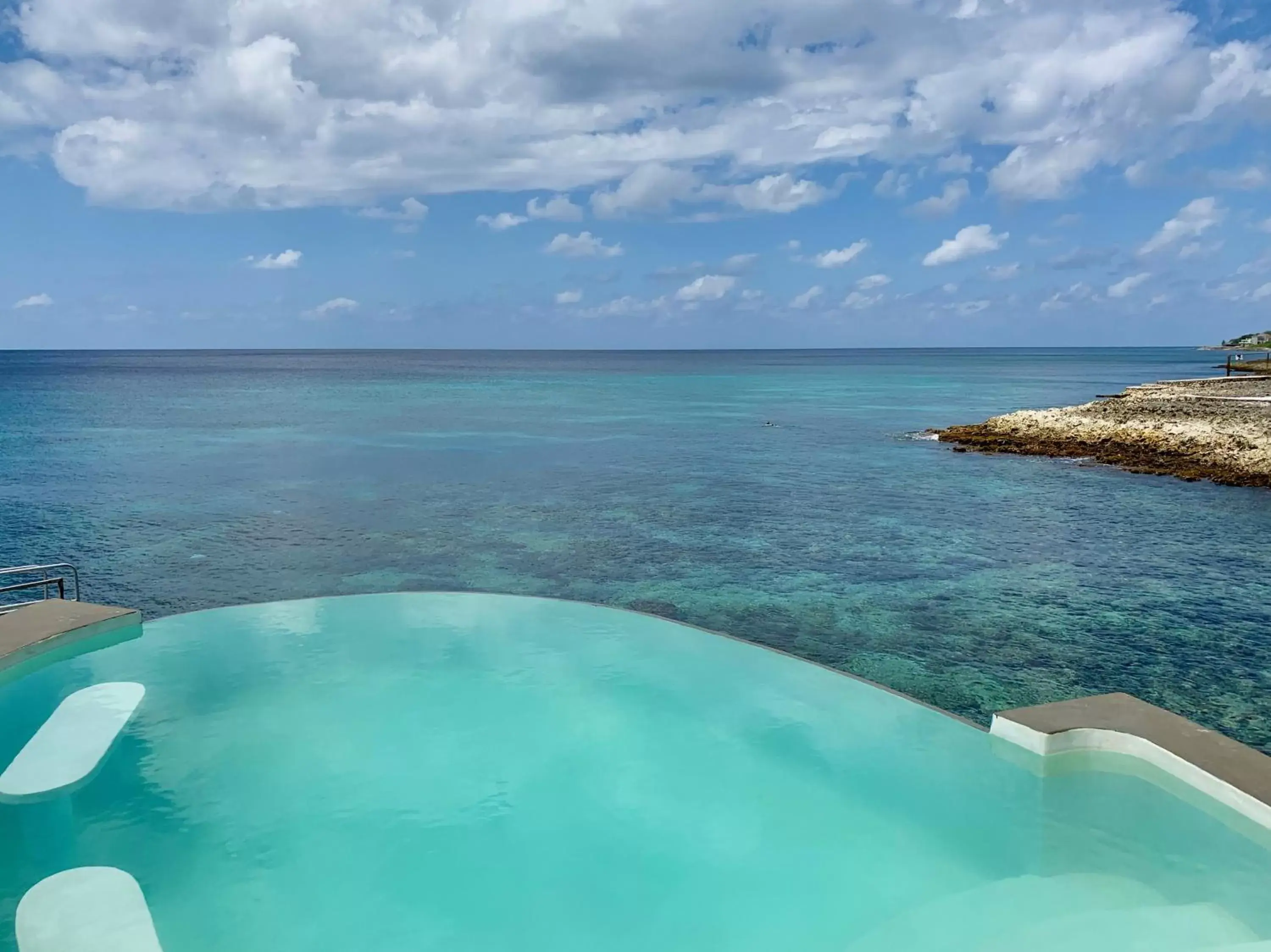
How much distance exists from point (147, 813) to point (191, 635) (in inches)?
205

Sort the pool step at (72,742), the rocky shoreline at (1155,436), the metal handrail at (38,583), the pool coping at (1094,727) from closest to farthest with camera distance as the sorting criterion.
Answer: the pool coping at (1094,727) → the pool step at (72,742) → the metal handrail at (38,583) → the rocky shoreline at (1155,436)

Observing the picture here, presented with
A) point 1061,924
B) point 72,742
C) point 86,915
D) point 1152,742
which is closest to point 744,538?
point 1152,742

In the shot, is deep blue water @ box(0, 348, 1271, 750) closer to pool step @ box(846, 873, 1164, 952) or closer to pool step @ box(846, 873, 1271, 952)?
pool step @ box(846, 873, 1164, 952)

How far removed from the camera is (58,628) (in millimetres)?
11664

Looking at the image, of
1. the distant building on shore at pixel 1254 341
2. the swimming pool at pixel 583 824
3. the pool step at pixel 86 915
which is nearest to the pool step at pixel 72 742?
the swimming pool at pixel 583 824

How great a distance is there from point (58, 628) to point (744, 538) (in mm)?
15151

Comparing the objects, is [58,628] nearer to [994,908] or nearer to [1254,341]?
[994,908]

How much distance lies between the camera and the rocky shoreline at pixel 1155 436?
3070 cm

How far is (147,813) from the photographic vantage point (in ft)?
26.5

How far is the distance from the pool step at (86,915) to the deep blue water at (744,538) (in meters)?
9.72

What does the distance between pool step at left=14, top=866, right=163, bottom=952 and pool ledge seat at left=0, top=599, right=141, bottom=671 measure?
4.73 meters

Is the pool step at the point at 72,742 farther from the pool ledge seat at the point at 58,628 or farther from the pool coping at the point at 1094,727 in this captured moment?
the pool coping at the point at 1094,727

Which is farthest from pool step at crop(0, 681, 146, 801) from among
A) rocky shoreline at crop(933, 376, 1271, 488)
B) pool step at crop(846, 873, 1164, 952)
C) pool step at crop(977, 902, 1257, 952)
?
rocky shoreline at crop(933, 376, 1271, 488)

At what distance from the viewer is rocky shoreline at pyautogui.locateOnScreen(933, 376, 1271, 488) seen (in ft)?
101
